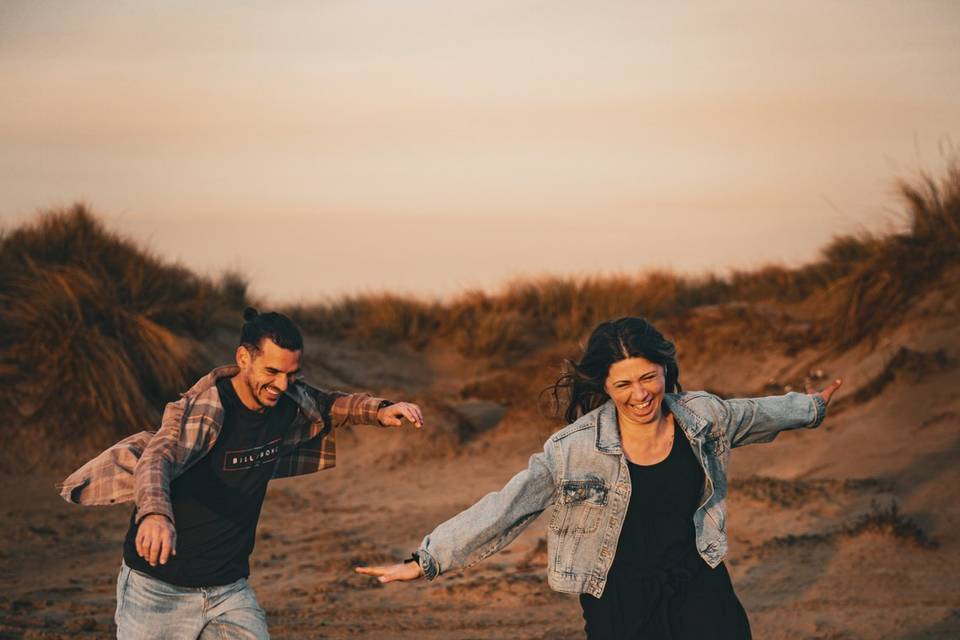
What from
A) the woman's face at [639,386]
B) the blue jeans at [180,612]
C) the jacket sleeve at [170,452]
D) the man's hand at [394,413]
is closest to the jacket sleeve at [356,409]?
the man's hand at [394,413]

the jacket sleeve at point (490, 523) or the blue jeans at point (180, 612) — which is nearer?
the jacket sleeve at point (490, 523)

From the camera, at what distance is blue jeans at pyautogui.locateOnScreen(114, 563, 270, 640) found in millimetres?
4734

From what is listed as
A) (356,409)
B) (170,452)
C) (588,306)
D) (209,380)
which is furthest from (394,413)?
(588,306)

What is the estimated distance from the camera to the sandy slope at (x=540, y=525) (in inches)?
327

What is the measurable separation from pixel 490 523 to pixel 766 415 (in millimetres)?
1311

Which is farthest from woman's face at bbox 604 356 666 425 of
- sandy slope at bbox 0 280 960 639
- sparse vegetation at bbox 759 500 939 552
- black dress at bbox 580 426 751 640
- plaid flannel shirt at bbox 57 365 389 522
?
sparse vegetation at bbox 759 500 939 552

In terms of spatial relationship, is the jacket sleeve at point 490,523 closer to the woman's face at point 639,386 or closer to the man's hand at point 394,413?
the woman's face at point 639,386

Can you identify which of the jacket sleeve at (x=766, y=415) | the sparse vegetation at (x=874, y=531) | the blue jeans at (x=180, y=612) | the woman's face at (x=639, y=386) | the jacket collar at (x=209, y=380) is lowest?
the sparse vegetation at (x=874, y=531)

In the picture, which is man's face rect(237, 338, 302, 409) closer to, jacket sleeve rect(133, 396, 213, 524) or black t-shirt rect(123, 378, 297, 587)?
black t-shirt rect(123, 378, 297, 587)

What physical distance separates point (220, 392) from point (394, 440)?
352 inches

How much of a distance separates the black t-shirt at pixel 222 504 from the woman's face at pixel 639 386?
1.59 meters

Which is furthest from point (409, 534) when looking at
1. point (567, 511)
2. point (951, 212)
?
point (951, 212)

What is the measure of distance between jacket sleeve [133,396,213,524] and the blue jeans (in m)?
0.39

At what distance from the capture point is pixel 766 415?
16.4 feet
